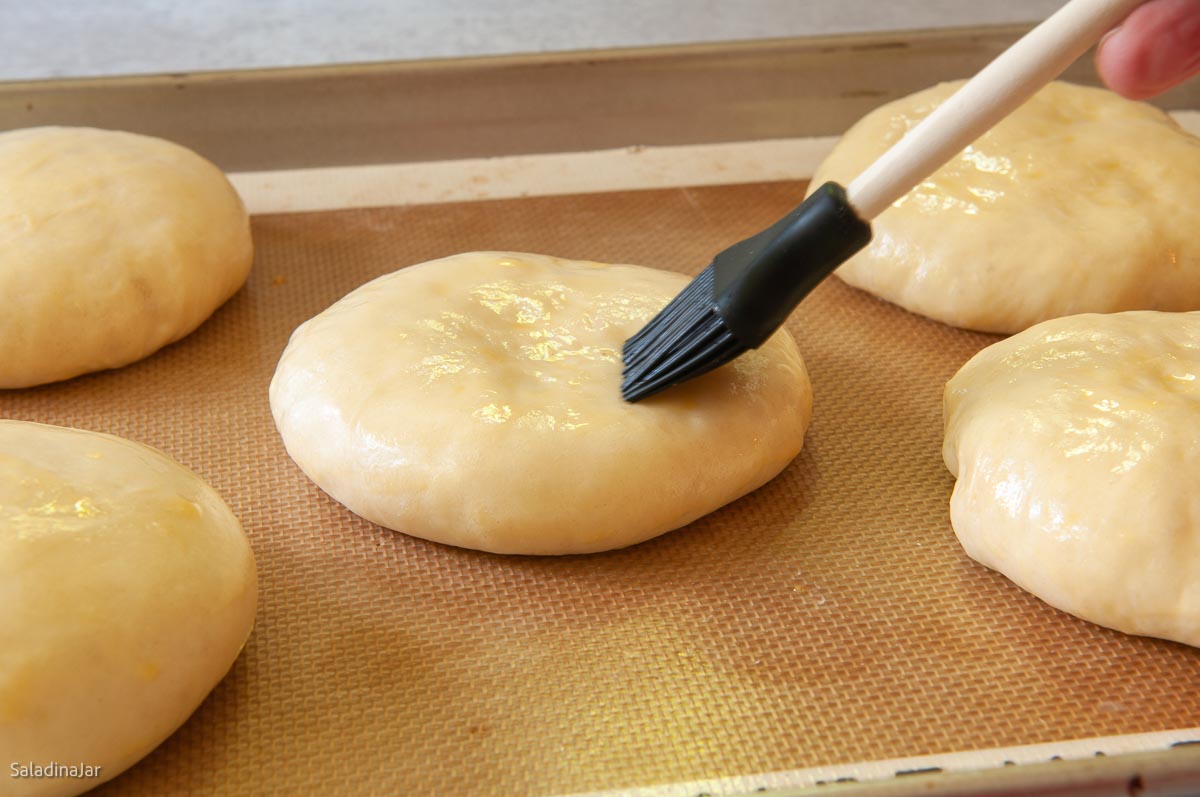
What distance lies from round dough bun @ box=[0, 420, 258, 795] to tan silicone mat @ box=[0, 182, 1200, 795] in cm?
8

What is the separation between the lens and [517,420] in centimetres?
131

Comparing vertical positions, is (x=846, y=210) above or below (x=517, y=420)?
above

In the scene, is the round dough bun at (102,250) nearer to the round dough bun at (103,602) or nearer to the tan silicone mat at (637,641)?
the tan silicone mat at (637,641)

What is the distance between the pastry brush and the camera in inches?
46.0

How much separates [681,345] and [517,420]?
207 mm

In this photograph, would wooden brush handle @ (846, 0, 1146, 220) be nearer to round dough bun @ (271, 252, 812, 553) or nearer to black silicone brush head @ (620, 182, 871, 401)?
black silicone brush head @ (620, 182, 871, 401)

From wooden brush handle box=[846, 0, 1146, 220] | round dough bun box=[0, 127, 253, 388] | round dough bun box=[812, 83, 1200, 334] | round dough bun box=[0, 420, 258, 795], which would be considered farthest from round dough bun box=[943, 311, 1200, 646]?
round dough bun box=[0, 127, 253, 388]

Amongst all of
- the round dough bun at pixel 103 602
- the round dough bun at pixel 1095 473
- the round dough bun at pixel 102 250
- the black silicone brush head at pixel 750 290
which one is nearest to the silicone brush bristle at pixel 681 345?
the black silicone brush head at pixel 750 290

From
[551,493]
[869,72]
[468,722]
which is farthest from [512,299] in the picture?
[869,72]

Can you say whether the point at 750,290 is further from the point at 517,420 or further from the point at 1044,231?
the point at 1044,231

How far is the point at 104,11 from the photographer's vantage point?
2844 mm

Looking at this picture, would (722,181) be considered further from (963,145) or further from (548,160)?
(963,145)

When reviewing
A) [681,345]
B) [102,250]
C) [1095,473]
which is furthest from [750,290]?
[102,250]

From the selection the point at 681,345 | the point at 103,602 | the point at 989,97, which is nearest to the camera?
the point at 103,602
